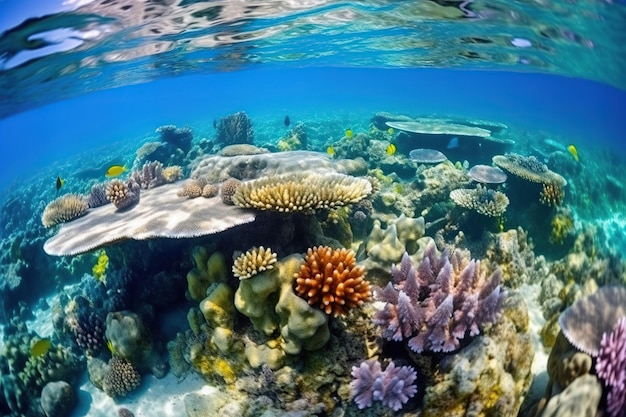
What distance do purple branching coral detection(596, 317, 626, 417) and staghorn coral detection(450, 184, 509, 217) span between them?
14.2ft

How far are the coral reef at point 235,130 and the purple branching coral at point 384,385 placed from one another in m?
14.4

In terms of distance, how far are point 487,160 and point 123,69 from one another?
2116 centimetres

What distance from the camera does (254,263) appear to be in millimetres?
4348

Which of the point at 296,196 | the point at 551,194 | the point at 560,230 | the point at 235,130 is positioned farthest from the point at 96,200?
the point at 560,230

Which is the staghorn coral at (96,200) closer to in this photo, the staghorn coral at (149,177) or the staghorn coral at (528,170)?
the staghorn coral at (149,177)

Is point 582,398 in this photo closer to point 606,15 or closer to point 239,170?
point 239,170

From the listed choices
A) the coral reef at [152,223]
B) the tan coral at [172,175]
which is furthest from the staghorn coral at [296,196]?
the tan coral at [172,175]

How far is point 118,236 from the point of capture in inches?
201

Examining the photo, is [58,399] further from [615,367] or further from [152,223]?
[615,367]

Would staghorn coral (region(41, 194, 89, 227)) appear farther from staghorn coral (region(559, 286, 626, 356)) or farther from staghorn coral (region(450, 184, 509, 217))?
staghorn coral (region(559, 286, 626, 356))

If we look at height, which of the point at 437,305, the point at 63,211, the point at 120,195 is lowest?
the point at 63,211

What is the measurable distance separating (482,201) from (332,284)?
16.8 ft

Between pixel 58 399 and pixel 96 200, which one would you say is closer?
pixel 58 399

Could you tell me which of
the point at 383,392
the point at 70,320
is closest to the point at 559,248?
the point at 383,392
